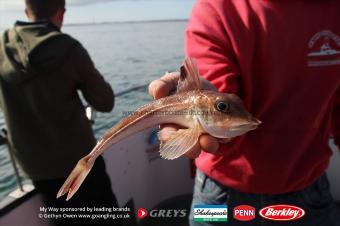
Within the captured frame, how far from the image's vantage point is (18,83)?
9.34 feet

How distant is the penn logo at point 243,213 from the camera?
6.15ft

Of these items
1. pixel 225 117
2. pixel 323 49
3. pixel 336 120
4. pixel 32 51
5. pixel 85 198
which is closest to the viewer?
pixel 225 117

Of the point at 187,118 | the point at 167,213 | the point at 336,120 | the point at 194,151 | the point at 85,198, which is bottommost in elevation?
the point at 167,213

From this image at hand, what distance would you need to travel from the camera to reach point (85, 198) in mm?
3256

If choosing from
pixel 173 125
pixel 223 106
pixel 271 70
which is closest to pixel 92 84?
pixel 173 125

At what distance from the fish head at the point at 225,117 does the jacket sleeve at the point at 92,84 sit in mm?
1727

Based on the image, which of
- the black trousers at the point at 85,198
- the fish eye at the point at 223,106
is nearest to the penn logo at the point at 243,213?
the fish eye at the point at 223,106

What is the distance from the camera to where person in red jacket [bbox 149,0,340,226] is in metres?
1.70

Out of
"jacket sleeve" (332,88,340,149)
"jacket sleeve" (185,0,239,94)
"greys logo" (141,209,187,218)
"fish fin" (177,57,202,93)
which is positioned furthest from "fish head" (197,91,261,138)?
"greys logo" (141,209,187,218)

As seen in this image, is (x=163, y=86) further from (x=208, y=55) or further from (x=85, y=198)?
(x=85, y=198)

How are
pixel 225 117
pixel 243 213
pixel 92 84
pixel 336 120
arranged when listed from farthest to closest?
pixel 92 84 → pixel 336 120 → pixel 243 213 → pixel 225 117

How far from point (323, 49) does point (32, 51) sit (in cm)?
213

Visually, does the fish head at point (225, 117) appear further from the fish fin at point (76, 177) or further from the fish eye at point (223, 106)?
the fish fin at point (76, 177)

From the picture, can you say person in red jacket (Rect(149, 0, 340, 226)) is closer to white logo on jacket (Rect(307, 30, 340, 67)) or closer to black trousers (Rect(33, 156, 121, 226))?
white logo on jacket (Rect(307, 30, 340, 67))
